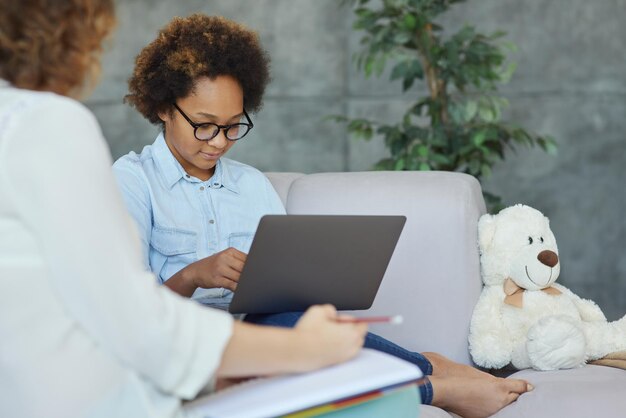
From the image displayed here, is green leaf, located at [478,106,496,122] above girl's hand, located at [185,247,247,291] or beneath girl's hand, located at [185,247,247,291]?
above

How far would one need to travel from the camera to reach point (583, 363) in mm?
2203

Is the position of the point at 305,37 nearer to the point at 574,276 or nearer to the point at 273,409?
the point at 574,276

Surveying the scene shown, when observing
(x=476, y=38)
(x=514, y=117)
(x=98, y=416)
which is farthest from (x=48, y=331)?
(x=514, y=117)

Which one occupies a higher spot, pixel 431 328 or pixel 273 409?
pixel 273 409

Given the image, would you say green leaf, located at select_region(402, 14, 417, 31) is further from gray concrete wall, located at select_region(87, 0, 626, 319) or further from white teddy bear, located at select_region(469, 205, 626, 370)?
gray concrete wall, located at select_region(87, 0, 626, 319)

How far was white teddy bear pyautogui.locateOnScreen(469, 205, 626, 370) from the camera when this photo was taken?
2.15 meters

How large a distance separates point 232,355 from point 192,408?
94mm

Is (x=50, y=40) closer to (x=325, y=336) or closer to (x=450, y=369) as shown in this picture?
(x=325, y=336)

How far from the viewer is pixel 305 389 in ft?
3.67

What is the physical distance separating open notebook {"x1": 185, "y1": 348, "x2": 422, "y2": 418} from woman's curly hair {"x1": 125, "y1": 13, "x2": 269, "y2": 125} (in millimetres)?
1218

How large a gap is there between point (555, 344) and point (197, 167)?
3.10ft

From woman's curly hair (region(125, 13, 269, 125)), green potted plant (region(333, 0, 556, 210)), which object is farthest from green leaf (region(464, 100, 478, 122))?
woman's curly hair (region(125, 13, 269, 125))

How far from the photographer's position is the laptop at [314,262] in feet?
5.52

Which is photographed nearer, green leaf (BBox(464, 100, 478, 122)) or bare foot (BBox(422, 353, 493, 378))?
bare foot (BBox(422, 353, 493, 378))
